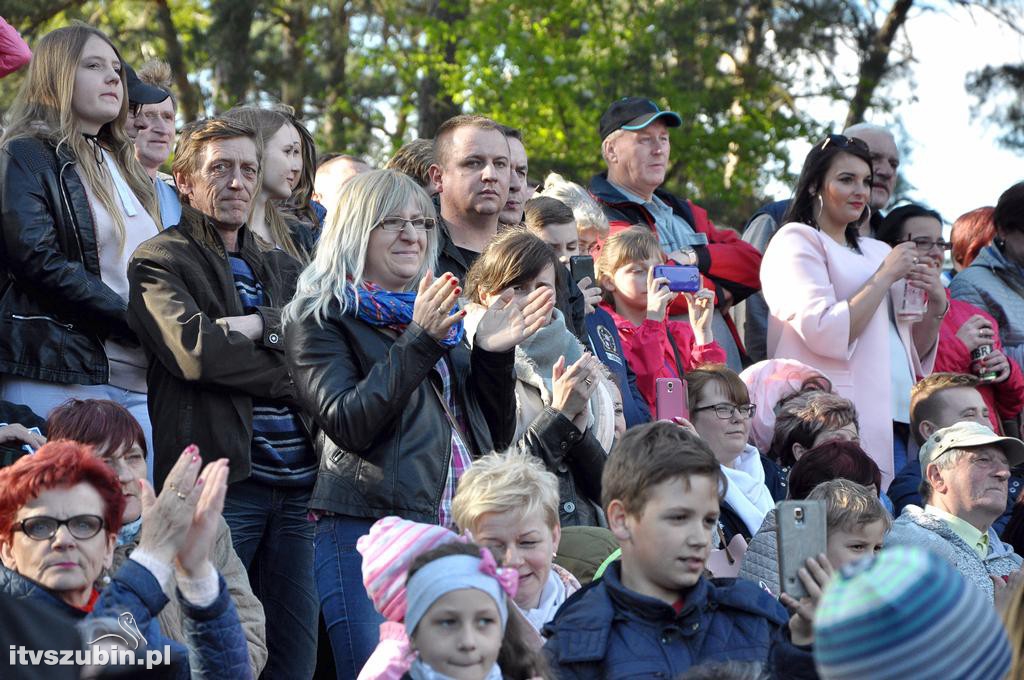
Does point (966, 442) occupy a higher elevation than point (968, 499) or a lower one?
higher

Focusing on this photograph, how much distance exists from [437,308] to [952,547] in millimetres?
2525

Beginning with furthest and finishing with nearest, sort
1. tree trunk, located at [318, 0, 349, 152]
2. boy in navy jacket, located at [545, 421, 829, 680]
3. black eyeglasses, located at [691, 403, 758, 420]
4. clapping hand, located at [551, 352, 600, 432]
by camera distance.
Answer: tree trunk, located at [318, 0, 349, 152]
black eyeglasses, located at [691, 403, 758, 420]
clapping hand, located at [551, 352, 600, 432]
boy in navy jacket, located at [545, 421, 829, 680]

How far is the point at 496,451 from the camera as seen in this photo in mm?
5168

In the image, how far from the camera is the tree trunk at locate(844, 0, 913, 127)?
19.5 metres

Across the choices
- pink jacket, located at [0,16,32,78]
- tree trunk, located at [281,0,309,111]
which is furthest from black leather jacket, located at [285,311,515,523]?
tree trunk, located at [281,0,309,111]

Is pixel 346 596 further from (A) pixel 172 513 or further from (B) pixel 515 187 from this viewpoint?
(B) pixel 515 187

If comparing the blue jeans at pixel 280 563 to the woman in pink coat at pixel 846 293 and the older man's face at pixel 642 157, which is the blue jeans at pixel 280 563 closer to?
the woman in pink coat at pixel 846 293

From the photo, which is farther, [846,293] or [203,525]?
[846,293]

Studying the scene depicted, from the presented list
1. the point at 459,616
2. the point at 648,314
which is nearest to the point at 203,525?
the point at 459,616

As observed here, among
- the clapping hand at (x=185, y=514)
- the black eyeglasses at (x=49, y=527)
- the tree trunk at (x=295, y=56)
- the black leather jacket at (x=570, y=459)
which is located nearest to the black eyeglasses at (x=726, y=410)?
the black leather jacket at (x=570, y=459)

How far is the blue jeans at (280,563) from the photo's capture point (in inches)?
205

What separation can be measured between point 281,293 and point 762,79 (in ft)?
50.2

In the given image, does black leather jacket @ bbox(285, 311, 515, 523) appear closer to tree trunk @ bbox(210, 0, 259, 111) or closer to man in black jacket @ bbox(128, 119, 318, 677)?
man in black jacket @ bbox(128, 119, 318, 677)

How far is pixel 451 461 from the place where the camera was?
191 inches
